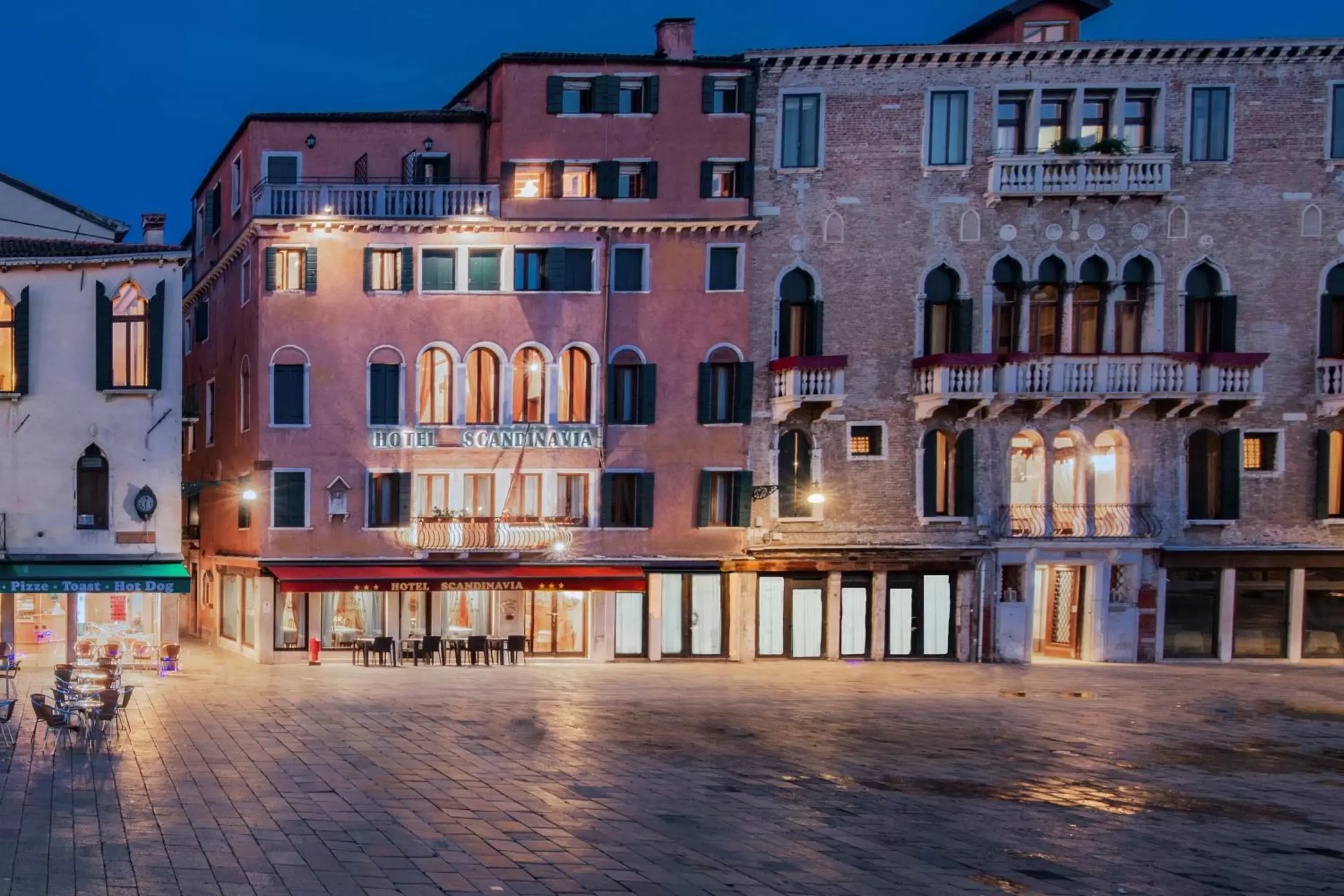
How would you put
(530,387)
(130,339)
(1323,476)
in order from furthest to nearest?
(1323,476)
(530,387)
(130,339)

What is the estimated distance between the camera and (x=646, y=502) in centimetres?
3494

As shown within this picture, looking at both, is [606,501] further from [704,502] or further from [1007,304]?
[1007,304]

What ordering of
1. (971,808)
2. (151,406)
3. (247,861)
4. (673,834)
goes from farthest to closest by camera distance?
(151,406), (971,808), (673,834), (247,861)

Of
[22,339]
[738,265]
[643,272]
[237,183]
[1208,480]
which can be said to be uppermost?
[237,183]

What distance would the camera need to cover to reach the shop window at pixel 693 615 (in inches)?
1388

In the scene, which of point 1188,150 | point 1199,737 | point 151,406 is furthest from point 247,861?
point 1188,150

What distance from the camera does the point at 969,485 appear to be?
35562 mm

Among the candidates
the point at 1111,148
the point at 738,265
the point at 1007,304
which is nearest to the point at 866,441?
the point at 1007,304

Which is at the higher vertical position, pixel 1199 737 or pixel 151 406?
pixel 151 406

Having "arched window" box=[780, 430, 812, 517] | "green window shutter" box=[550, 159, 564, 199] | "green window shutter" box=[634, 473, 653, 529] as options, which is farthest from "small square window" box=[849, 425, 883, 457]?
"green window shutter" box=[550, 159, 564, 199]

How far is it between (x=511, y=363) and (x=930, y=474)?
1190 cm

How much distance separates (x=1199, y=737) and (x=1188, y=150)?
18731mm

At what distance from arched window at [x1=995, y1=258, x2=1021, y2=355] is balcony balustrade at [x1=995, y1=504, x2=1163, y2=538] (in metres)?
4.53

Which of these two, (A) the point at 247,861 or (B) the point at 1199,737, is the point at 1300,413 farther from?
(A) the point at 247,861
